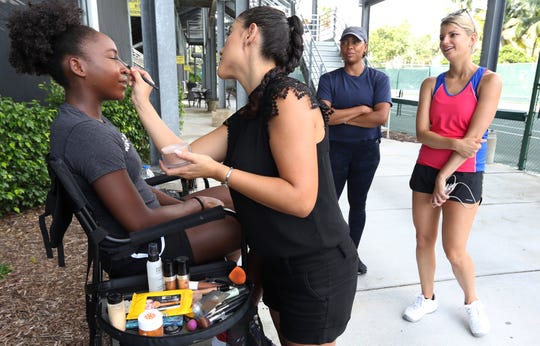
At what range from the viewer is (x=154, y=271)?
1544 mm

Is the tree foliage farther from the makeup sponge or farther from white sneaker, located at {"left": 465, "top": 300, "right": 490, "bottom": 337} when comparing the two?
the makeup sponge

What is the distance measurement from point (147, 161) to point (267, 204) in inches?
188

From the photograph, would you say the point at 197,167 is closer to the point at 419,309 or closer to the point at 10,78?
the point at 419,309

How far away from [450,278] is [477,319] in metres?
0.69

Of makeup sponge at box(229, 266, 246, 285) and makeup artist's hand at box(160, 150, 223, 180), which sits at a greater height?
makeup artist's hand at box(160, 150, 223, 180)

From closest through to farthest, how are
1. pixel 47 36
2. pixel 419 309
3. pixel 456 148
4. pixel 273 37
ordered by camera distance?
pixel 273 37 → pixel 47 36 → pixel 456 148 → pixel 419 309

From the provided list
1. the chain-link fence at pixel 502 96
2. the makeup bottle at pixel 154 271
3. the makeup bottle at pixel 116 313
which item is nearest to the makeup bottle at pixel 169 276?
the makeup bottle at pixel 154 271

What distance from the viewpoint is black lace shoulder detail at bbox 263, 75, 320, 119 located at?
4.27 ft

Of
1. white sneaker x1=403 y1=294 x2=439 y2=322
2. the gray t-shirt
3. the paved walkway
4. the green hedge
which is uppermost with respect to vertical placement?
the gray t-shirt

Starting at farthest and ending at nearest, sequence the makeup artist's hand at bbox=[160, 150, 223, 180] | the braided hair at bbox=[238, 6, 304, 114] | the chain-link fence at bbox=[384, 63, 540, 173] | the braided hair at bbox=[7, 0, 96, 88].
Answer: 1. the chain-link fence at bbox=[384, 63, 540, 173]
2. the braided hair at bbox=[7, 0, 96, 88]
3. the braided hair at bbox=[238, 6, 304, 114]
4. the makeup artist's hand at bbox=[160, 150, 223, 180]

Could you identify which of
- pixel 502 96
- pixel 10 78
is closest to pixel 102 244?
pixel 10 78

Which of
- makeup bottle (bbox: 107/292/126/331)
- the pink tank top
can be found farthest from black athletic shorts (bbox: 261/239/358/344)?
the pink tank top

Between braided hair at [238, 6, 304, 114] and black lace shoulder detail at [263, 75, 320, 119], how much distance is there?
0.04 m

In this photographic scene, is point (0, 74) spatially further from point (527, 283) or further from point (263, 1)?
point (263, 1)
